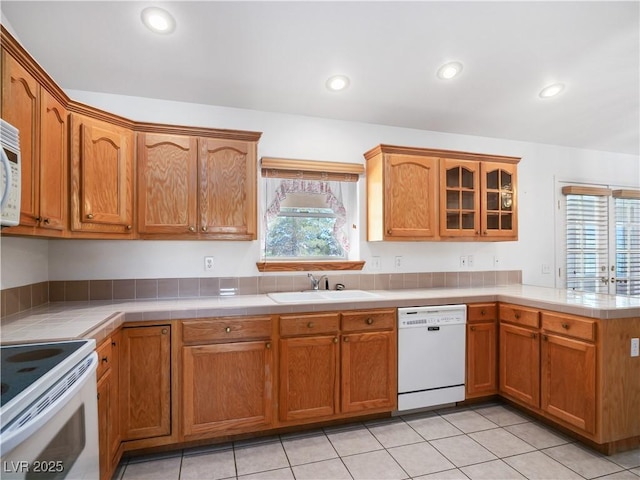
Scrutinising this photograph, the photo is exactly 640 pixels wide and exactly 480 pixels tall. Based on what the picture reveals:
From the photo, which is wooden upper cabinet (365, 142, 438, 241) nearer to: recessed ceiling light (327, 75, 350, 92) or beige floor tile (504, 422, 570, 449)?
recessed ceiling light (327, 75, 350, 92)

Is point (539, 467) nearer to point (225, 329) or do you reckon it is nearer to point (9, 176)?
point (225, 329)

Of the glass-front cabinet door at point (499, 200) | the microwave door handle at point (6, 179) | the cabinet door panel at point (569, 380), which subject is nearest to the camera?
the microwave door handle at point (6, 179)

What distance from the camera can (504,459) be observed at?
2.15m

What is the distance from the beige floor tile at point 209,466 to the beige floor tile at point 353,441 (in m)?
0.68

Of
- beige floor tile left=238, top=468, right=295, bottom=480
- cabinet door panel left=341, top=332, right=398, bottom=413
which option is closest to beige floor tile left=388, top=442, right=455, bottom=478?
cabinet door panel left=341, top=332, right=398, bottom=413

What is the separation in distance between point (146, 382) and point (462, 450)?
6.70ft

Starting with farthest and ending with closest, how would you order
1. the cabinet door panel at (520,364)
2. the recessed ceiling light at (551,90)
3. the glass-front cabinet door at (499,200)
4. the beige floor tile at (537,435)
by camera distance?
the glass-front cabinet door at (499,200)
the recessed ceiling light at (551,90)
the cabinet door panel at (520,364)
the beige floor tile at (537,435)

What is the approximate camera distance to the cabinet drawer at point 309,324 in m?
2.38

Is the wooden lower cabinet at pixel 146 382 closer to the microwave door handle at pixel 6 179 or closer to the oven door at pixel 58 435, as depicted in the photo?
the oven door at pixel 58 435

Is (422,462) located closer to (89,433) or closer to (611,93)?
(89,433)

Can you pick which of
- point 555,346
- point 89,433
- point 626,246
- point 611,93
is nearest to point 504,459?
point 555,346

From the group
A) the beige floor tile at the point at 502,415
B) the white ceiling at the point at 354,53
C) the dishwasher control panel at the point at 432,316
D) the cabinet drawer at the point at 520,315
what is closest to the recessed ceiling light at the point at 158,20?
the white ceiling at the point at 354,53

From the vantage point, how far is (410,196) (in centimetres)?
303

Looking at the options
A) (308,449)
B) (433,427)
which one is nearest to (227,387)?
(308,449)
